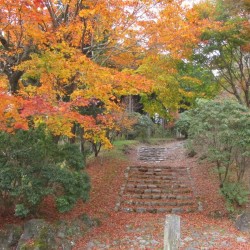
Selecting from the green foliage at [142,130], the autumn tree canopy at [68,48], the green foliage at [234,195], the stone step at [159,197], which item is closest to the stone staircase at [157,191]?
the stone step at [159,197]

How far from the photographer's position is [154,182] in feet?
42.4

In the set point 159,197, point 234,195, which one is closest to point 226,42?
point 234,195

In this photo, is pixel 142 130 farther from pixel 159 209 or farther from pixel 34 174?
pixel 34 174

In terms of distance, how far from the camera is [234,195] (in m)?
9.77

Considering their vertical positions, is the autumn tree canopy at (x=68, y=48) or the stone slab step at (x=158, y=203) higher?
the autumn tree canopy at (x=68, y=48)

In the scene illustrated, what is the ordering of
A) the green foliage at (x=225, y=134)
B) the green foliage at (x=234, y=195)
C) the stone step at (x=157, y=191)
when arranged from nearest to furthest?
the green foliage at (x=225, y=134) < the green foliage at (x=234, y=195) < the stone step at (x=157, y=191)

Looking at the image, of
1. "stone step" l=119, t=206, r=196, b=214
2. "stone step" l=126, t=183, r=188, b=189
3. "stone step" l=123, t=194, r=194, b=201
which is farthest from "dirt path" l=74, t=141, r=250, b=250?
"stone step" l=126, t=183, r=188, b=189

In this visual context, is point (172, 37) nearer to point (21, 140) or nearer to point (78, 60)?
point (78, 60)

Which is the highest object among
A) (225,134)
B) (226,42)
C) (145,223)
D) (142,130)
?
(226,42)

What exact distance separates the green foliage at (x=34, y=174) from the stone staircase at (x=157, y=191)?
308cm

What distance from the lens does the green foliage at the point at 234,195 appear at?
31.7 feet

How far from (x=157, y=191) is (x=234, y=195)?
10.5 feet

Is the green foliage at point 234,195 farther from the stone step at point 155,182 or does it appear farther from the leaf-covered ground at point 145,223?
the stone step at point 155,182

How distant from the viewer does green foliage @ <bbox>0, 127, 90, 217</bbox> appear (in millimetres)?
7219
